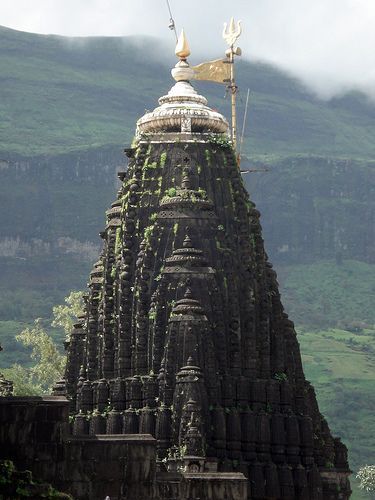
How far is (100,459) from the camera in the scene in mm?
60406

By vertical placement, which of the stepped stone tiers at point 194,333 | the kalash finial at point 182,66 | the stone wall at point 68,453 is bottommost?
the stone wall at point 68,453

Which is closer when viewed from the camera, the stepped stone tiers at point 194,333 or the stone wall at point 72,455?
the stone wall at point 72,455

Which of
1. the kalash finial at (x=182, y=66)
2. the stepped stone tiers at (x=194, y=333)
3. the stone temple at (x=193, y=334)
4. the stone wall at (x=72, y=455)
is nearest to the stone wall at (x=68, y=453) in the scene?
the stone wall at (x=72, y=455)

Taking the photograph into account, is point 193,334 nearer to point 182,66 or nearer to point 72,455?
point 182,66

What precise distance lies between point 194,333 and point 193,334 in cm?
8

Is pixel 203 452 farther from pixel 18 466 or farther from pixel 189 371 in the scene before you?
pixel 18 466

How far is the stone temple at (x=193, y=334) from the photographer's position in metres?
79.8

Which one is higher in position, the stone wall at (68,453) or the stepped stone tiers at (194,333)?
the stepped stone tiers at (194,333)

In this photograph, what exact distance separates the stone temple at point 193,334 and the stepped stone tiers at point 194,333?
0.06m

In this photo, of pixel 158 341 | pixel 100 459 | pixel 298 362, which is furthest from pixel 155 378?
pixel 100 459

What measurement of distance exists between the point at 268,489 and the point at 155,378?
6.22 meters

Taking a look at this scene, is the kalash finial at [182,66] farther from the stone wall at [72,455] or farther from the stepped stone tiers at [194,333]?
the stone wall at [72,455]

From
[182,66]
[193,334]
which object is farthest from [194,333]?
[182,66]

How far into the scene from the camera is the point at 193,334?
3130 inches
